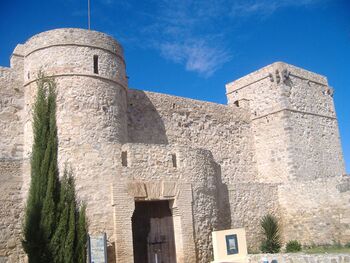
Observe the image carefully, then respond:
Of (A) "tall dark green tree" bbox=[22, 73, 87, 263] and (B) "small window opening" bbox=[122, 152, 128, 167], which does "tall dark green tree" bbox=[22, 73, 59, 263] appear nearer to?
(A) "tall dark green tree" bbox=[22, 73, 87, 263]

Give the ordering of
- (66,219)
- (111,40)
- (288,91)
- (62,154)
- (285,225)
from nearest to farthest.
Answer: (66,219)
(62,154)
(111,40)
(285,225)
(288,91)

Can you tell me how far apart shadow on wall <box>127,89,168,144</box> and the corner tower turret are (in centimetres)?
551

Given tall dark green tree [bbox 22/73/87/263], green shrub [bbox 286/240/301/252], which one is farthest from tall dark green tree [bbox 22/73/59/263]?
green shrub [bbox 286/240/301/252]

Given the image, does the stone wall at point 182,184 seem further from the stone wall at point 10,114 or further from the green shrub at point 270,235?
the stone wall at point 10,114

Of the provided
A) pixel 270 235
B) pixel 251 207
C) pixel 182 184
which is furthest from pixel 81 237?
pixel 270 235

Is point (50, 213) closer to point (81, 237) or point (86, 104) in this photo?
point (81, 237)

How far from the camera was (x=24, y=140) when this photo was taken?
13594 millimetres

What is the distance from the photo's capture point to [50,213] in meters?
11.1

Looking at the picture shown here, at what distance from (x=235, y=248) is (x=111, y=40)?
760 cm

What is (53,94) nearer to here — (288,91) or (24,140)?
(24,140)

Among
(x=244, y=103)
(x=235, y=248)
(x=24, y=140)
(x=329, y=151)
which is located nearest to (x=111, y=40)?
A: (x=24, y=140)

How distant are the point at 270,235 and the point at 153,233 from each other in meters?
5.71

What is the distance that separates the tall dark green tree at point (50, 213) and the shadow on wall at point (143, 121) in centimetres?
438

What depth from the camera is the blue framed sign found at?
13180 mm
